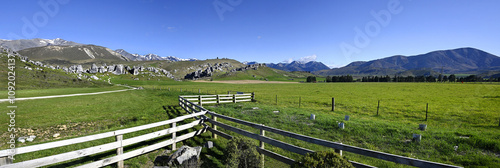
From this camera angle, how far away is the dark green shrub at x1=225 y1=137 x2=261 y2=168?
5.55 meters

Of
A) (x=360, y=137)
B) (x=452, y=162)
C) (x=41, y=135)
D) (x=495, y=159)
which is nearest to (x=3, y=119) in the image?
(x=41, y=135)

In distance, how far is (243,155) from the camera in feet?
18.4

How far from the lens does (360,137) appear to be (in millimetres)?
10125

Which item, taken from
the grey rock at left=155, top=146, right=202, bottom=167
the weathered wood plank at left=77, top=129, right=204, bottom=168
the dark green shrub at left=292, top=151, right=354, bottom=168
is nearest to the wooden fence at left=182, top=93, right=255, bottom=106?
the weathered wood plank at left=77, top=129, right=204, bottom=168

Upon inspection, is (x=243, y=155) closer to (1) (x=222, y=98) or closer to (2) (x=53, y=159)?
(2) (x=53, y=159)

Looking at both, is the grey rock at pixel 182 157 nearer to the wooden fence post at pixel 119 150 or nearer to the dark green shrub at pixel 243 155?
the dark green shrub at pixel 243 155

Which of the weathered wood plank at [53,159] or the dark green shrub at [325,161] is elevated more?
the dark green shrub at [325,161]

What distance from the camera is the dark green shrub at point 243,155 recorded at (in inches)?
219

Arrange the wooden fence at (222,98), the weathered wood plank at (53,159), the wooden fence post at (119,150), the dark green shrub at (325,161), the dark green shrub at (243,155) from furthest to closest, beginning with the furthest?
the wooden fence at (222,98)
the wooden fence post at (119,150)
the dark green shrub at (243,155)
the weathered wood plank at (53,159)
the dark green shrub at (325,161)

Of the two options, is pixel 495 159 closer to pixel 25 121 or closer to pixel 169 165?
pixel 169 165

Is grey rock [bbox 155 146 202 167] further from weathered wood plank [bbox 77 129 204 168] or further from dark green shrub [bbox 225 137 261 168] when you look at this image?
weathered wood plank [bbox 77 129 204 168]

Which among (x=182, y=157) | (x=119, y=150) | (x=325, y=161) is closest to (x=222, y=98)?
(x=119, y=150)

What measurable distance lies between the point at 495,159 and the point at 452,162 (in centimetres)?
163

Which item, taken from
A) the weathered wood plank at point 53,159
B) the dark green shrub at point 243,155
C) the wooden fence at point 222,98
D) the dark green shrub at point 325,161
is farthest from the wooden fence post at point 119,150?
the wooden fence at point 222,98
